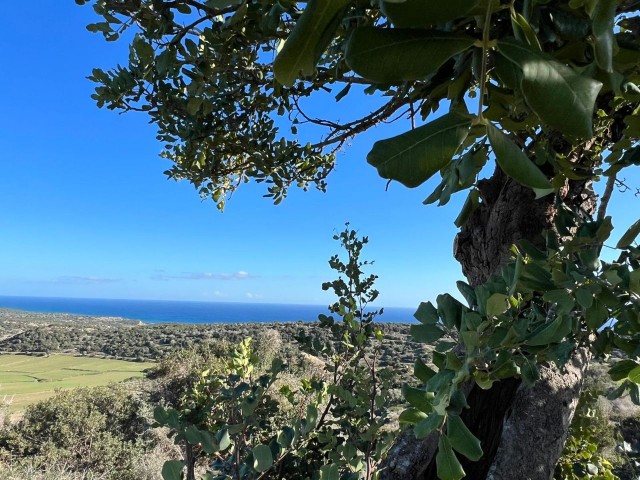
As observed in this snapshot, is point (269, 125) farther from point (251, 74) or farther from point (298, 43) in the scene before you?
point (298, 43)

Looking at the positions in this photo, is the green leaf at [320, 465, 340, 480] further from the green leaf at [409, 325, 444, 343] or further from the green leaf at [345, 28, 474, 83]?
the green leaf at [345, 28, 474, 83]

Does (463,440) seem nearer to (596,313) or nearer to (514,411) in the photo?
(596,313)

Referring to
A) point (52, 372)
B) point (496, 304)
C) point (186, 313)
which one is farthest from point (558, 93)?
point (186, 313)

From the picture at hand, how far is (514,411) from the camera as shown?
5.31 feet

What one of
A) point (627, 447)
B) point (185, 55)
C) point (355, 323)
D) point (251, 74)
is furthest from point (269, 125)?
point (627, 447)

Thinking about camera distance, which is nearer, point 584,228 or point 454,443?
point 454,443

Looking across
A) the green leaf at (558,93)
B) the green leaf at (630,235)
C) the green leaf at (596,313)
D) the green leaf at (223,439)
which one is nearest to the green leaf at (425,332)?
the green leaf at (596,313)

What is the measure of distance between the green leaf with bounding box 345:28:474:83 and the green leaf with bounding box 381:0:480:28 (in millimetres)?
37

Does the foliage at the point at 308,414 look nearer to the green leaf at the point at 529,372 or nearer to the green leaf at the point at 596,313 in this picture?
the green leaf at the point at 529,372

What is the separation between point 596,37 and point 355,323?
1747mm

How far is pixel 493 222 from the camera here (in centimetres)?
187

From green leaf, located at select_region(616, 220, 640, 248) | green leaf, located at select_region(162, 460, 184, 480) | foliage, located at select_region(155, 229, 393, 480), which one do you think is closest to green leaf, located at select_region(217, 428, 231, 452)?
foliage, located at select_region(155, 229, 393, 480)

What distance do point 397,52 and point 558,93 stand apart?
13 centimetres

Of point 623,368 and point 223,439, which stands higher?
point 623,368
